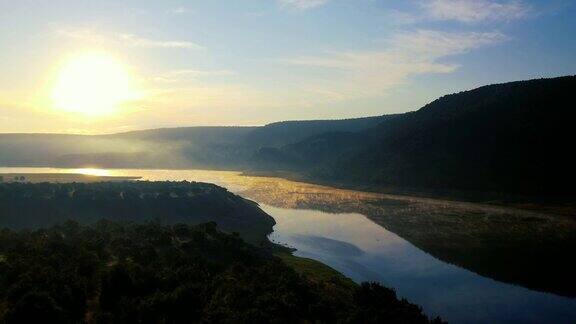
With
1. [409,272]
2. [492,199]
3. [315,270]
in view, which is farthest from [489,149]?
[315,270]

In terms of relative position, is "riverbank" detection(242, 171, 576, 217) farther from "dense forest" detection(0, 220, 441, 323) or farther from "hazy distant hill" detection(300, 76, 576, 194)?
"dense forest" detection(0, 220, 441, 323)

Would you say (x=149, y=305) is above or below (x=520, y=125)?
below

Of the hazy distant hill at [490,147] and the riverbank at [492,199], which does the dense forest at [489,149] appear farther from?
the riverbank at [492,199]

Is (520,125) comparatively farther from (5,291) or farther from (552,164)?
(5,291)

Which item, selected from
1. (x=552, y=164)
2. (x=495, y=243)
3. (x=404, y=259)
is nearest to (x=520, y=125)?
(x=552, y=164)

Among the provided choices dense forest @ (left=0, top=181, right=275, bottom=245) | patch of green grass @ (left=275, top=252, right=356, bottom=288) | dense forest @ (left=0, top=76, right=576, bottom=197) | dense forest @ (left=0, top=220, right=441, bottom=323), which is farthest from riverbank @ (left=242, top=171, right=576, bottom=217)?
dense forest @ (left=0, top=220, right=441, bottom=323)

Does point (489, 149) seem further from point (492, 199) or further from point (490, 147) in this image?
point (492, 199)
